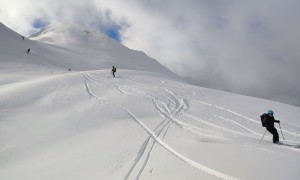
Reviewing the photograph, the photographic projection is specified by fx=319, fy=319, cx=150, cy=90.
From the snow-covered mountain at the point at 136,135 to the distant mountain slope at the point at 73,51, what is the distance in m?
37.4

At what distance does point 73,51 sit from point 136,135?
10953 cm

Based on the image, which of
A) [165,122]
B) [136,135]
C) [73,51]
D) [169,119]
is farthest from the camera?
[73,51]

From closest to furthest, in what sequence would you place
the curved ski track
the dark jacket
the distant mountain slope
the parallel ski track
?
the parallel ski track < the curved ski track < the dark jacket < the distant mountain slope

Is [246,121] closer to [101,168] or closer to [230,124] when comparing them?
[230,124]

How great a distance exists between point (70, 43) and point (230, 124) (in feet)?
436

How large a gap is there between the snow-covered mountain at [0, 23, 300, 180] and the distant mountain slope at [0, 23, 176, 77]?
37.4m

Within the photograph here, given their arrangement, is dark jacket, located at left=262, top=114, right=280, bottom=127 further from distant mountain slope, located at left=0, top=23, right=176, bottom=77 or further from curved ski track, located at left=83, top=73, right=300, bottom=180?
distant mountain slope, located at left=0, top=23, right=176, bottom=77

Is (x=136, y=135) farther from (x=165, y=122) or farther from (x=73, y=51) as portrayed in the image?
(x=73, y=51)

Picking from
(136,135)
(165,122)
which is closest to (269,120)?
(165,122)

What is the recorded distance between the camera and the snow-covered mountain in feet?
39.4

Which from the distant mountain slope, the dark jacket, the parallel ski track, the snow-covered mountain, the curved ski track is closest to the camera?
the parallel ski track

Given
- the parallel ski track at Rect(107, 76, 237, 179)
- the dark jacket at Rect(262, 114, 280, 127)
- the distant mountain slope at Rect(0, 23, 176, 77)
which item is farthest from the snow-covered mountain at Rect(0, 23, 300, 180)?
the distant mountain slope at Rect(0, 23, 176, 77)

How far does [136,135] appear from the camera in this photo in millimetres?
16844

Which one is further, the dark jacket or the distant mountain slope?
the distant mountain slope
